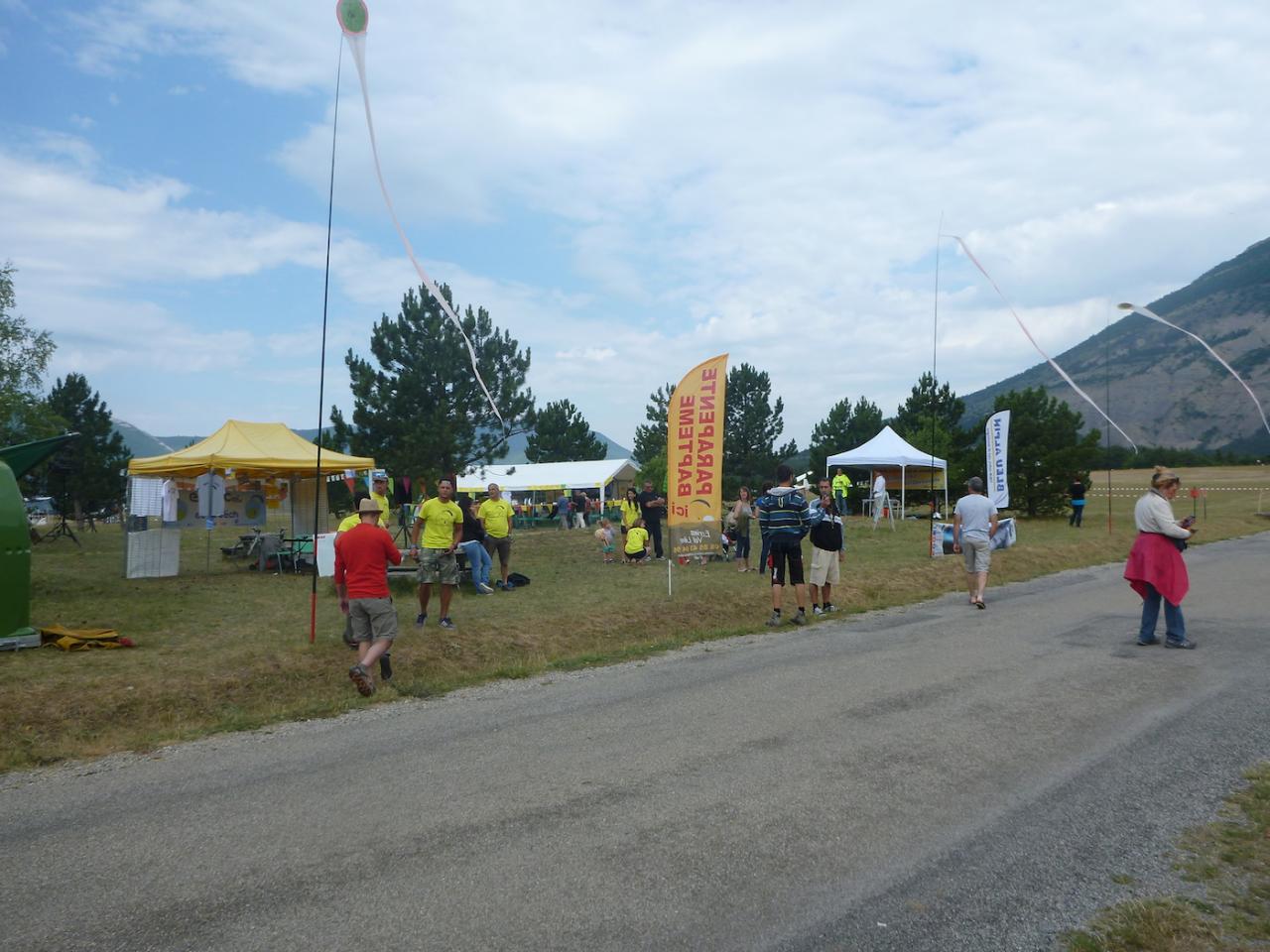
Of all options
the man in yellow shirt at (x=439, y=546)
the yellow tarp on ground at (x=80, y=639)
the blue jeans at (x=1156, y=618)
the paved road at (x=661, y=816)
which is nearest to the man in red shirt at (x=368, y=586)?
the paved road at (x=661, y=816)

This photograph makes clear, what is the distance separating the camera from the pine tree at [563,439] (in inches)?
2766

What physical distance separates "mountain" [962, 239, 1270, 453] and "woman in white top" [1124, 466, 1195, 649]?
118 meters

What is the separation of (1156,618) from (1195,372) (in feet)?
530

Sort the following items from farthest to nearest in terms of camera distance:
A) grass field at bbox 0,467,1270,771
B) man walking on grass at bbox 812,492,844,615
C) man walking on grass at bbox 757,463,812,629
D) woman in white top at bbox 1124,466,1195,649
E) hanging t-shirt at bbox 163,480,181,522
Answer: hanging t-shirt at bbox 163,480,181,522, man walking on grass at bbox 812,492,844,615, man walking on grass at bbox 757,463,812,629, woman in white top at bbox 1124,466,1195,649, grass field at bbox 0,467,1270,771

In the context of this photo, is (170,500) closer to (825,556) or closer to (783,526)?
(783,526)

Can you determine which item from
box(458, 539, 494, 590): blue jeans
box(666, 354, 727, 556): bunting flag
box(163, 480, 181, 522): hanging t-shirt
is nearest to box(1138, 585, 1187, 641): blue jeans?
box(666, 354, 727, 556): bunting flag

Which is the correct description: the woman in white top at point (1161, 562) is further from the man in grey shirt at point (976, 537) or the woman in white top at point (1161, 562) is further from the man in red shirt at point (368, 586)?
the man in red shirt at point (368, 586)

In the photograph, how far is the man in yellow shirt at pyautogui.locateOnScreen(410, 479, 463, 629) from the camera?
32.5 feet

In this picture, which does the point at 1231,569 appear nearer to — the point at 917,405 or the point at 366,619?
the point at 366,619

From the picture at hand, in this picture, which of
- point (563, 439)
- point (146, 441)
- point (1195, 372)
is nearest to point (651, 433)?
point (563, 439)

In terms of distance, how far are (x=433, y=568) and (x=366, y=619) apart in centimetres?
254

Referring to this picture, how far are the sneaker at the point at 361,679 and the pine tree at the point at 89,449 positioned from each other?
1078 inches

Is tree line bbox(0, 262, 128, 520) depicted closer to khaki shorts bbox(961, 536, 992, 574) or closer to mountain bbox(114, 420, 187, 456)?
mountain bbox(114, 420, 187, 456)

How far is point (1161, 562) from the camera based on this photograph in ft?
27.5
